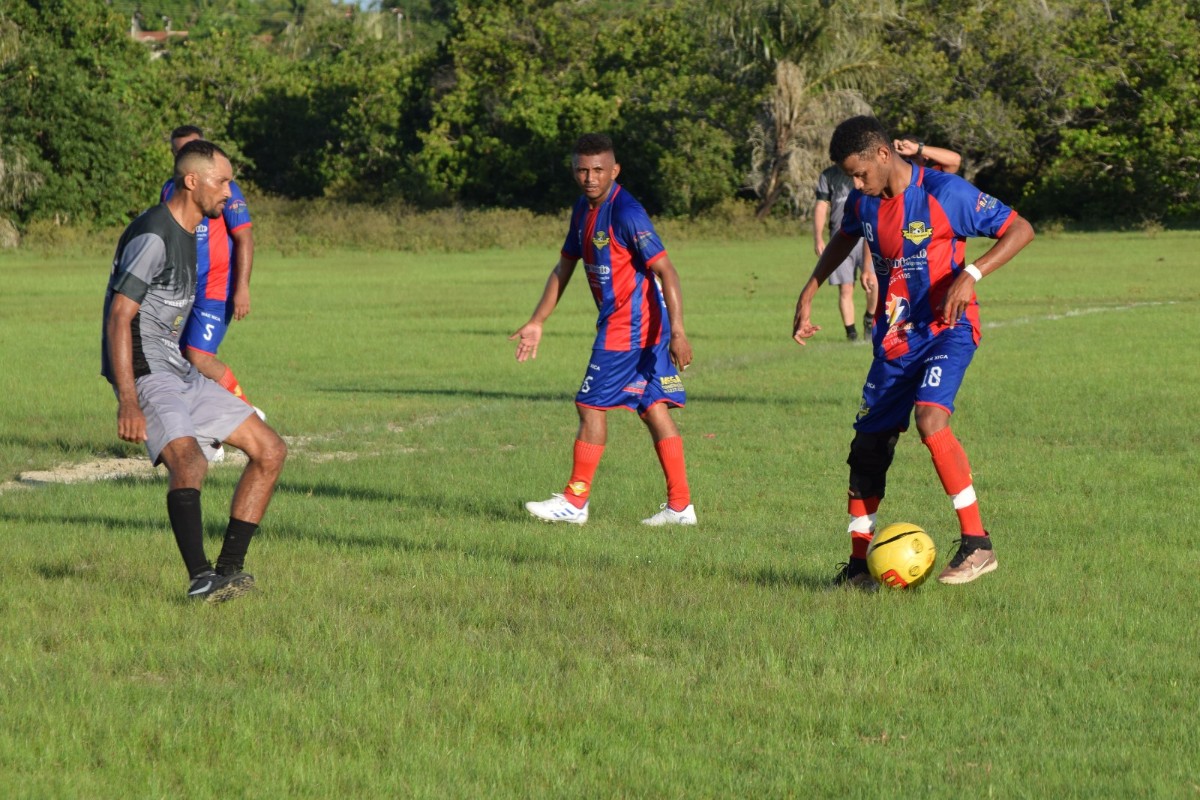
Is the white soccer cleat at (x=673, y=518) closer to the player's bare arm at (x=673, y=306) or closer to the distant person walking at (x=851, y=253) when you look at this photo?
the player's bare arm at (x=673, y=306)

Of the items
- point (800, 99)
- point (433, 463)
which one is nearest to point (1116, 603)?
point (433, 463)

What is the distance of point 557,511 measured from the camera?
8.71 meters

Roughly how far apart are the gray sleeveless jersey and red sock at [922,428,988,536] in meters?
3.20

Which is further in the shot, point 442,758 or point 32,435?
point 32,435

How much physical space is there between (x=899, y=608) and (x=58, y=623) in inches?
131

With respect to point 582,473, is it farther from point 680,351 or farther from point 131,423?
point 131,423

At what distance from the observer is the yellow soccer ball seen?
674 centimetres

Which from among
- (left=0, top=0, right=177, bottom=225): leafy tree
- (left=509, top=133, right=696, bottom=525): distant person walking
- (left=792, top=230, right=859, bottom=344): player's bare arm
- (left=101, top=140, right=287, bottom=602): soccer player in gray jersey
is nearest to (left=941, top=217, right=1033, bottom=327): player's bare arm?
(left=792, top=230, right=859, bottom=344): player's bare arm

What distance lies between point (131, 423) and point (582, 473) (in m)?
3.21

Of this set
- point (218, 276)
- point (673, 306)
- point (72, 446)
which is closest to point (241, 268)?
point (218, 276)

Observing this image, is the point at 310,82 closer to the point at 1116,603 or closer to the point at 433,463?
the point at 433,463

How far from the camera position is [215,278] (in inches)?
439

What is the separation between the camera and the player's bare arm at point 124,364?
6.19m

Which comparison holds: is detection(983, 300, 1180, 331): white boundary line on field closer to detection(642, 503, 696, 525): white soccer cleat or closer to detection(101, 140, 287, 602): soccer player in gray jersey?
detection(642, 503, 696, 525): white soccer cleat
